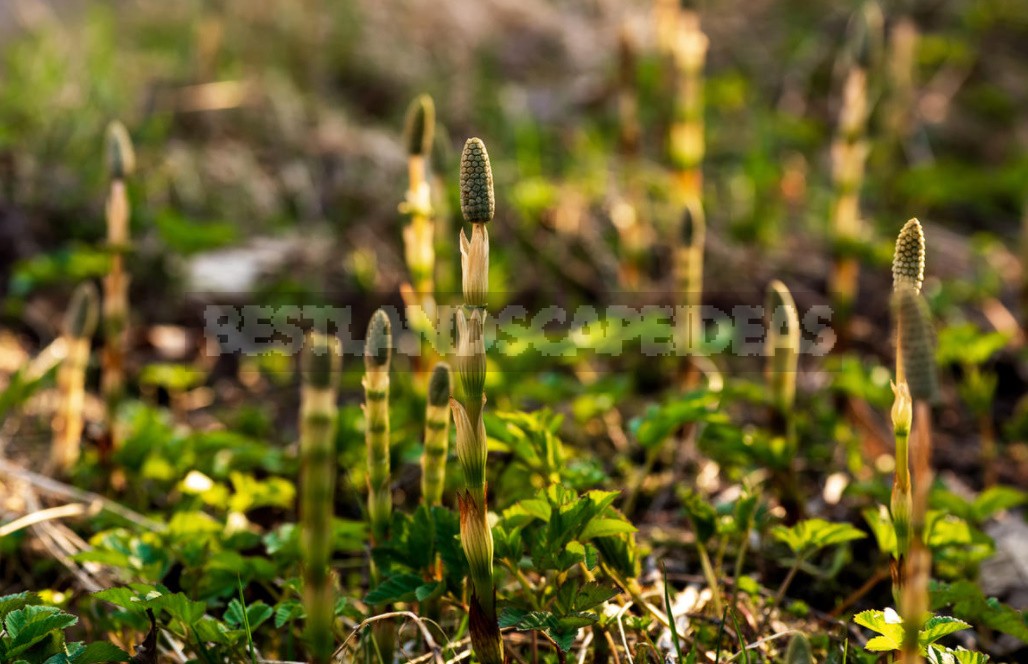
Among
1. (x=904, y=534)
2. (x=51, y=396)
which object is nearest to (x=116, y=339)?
(x=51, y=396)

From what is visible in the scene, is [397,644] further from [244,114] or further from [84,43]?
[84,43]

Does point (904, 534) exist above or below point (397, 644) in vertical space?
above

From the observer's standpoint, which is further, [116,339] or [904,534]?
[116,339]

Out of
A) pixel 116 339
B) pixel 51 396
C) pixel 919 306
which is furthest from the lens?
pixel 51 396

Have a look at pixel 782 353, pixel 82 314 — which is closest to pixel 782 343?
pixel 782 353

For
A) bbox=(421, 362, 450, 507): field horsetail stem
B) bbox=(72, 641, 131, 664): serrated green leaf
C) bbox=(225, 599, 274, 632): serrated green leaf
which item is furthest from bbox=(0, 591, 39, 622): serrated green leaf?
→ bbox=(421, 362, 450, 507): field horsetail stem

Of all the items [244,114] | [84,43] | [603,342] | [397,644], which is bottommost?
[397,644]

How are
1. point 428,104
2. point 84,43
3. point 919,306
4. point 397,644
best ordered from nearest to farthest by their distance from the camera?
point 919,306, point 397,644, point 428,104, point 84,43

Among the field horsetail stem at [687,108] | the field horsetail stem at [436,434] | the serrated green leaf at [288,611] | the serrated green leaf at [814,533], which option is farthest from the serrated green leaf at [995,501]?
the field horsetail stem at [687,108]
